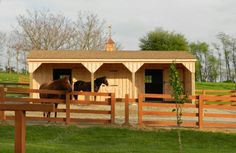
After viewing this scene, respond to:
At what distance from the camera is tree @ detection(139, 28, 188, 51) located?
49469 mm

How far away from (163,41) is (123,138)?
38.5m

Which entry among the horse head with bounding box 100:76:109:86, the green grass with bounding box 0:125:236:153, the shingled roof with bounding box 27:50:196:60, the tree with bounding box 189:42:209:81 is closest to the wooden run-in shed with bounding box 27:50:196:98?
the shingled roof with bounding box 27:50:196:60

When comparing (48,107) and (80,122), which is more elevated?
(48,107)

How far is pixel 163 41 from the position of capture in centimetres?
4994

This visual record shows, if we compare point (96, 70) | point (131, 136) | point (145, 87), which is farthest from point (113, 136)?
point (145, 87)

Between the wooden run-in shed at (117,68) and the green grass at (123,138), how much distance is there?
1044 cm

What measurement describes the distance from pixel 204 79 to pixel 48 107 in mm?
63491

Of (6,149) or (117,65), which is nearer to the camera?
(6,149)

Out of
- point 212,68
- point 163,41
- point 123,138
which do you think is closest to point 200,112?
point 123,138

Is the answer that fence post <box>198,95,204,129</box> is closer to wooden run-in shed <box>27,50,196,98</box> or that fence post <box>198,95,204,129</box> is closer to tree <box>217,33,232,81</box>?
wooden run-in shed <box>27,50,196,98</box>

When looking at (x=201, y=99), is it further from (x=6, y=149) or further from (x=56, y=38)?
(x=56, y=38)

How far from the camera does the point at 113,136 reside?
12531 mm

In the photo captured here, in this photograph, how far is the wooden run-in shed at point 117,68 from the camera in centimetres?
2373

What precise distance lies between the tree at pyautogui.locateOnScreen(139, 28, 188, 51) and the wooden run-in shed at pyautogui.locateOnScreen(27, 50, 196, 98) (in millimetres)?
22710
